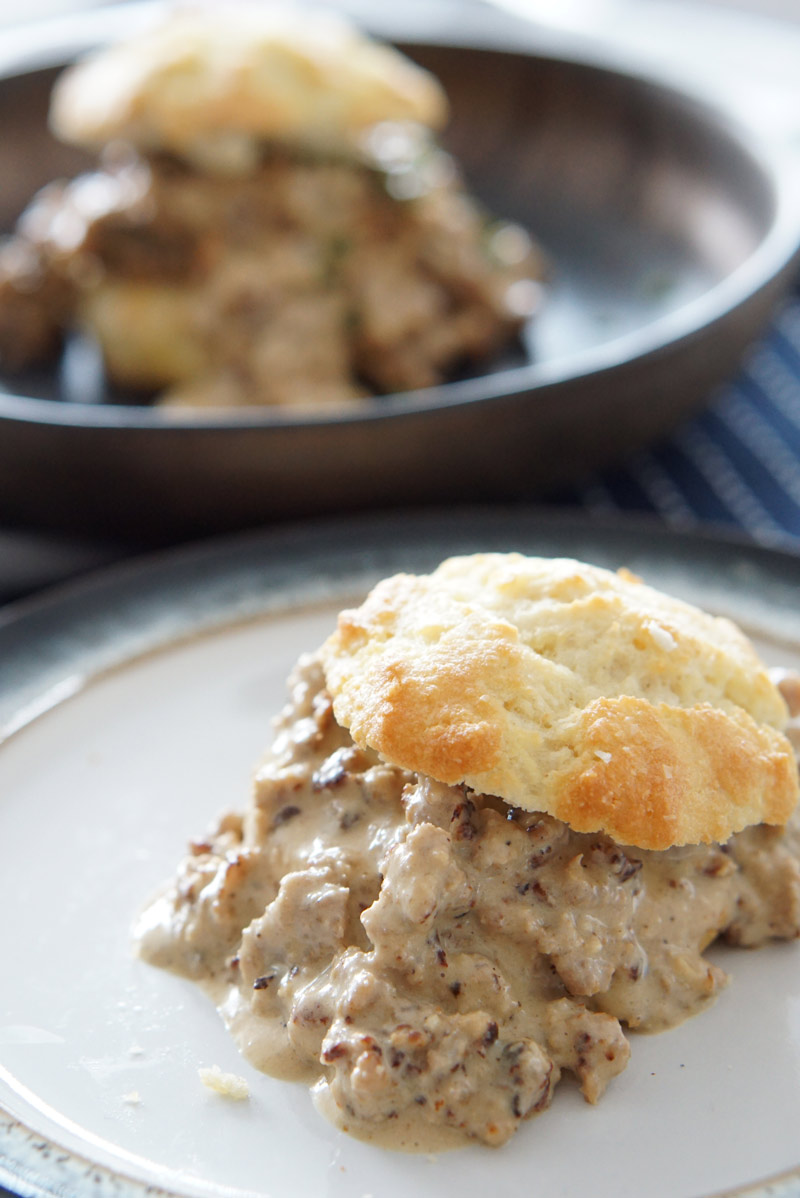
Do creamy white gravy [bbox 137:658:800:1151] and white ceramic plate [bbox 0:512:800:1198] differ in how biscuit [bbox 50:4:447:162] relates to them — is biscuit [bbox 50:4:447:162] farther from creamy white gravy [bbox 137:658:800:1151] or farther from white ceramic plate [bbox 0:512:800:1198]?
creamy white gravy [bbox 137:658:800:1151]

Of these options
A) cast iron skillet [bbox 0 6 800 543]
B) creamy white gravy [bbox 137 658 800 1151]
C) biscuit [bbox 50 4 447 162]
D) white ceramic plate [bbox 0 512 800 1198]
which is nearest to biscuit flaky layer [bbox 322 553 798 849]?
creamy white gravy [bbox 137 658 800 1151]

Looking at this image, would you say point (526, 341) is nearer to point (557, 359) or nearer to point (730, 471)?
point (557, 359)

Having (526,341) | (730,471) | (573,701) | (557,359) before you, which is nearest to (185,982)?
(573,701)

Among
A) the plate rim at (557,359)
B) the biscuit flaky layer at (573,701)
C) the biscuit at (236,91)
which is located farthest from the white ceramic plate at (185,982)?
the biscuit at (236,91)

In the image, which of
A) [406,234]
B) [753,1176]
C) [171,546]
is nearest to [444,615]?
[753,1176]

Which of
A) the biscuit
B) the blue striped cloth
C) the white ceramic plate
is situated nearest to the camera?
the white ceramic plate

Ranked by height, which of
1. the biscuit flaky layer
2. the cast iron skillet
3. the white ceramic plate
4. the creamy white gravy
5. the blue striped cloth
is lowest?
the blue striped cloth
